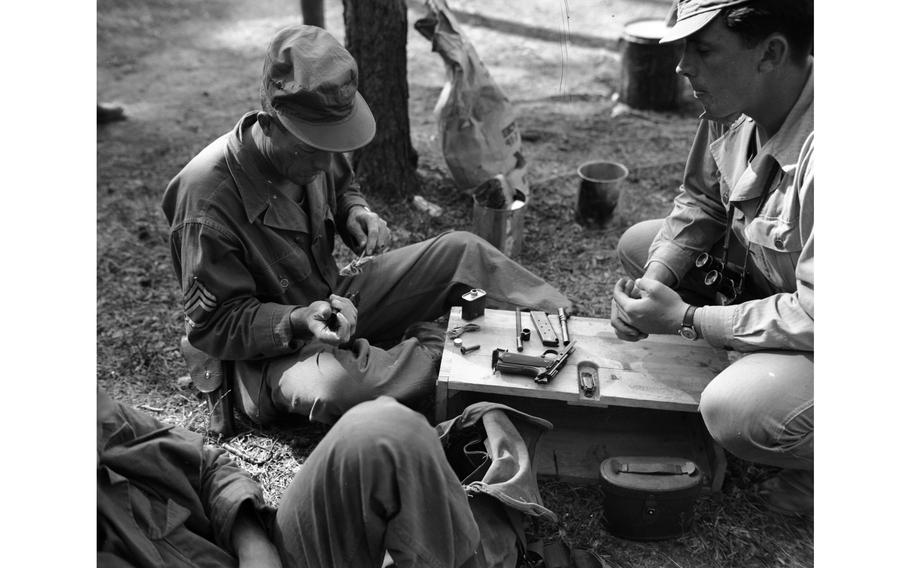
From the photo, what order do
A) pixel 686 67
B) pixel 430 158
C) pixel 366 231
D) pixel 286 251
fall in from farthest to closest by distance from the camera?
pixel 430 158 → pixel 366 231 → pixel 286 251 → pixel 686 67

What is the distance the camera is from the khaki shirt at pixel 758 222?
10.9 feet

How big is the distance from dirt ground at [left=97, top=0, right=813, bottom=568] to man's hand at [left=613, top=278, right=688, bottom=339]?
0.75m

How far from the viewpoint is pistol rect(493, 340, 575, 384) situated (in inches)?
142

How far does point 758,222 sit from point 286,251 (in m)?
2.01

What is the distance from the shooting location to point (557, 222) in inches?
238

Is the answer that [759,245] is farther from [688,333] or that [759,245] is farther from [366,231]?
[366,231]

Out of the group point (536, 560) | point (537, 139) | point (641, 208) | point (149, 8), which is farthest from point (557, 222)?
point (149, 8)

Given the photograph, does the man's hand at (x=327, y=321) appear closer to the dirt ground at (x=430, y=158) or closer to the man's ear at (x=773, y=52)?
the dirt ground at (x=430, y=158)

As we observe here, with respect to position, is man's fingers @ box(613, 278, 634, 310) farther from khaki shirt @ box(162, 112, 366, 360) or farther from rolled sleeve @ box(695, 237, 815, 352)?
khaki shirt @ box(162, 112, 366, 360)

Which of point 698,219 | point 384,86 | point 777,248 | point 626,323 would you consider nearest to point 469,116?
point 384,86

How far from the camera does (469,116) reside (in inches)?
234

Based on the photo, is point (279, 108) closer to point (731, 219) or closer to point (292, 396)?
point (292, 396)

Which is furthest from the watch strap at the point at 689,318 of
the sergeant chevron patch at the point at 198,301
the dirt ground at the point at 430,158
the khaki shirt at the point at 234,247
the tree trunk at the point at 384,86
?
the tree trunk at the point at 384,86

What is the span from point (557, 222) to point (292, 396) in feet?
9.20
